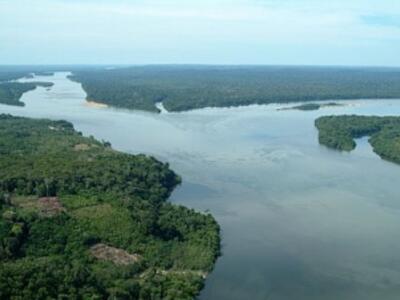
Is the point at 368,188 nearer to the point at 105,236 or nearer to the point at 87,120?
the point at 105,236

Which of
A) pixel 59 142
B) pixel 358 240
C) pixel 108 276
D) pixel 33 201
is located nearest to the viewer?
pixel 108 276

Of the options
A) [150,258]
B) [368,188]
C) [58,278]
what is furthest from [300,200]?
[58,278]

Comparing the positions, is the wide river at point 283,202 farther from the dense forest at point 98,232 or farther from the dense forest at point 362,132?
the dense forest at point 98,232

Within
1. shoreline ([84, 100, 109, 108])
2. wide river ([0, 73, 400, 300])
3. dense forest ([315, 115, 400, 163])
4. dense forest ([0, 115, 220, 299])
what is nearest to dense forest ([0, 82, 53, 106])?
shoreline ([84, 100, 109, 108])

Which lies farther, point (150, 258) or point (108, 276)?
point (150, 258)

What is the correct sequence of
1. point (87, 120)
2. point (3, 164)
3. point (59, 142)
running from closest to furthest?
point (3, 164) → point (59, 142) → point (87, 120)

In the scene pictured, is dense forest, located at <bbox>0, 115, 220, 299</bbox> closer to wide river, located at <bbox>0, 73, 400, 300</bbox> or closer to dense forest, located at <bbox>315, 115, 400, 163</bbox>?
wide river, located at <bbox>0, 73, 400, 300</bbox>

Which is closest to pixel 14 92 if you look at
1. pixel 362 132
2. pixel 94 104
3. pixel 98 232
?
pixel 94 104
